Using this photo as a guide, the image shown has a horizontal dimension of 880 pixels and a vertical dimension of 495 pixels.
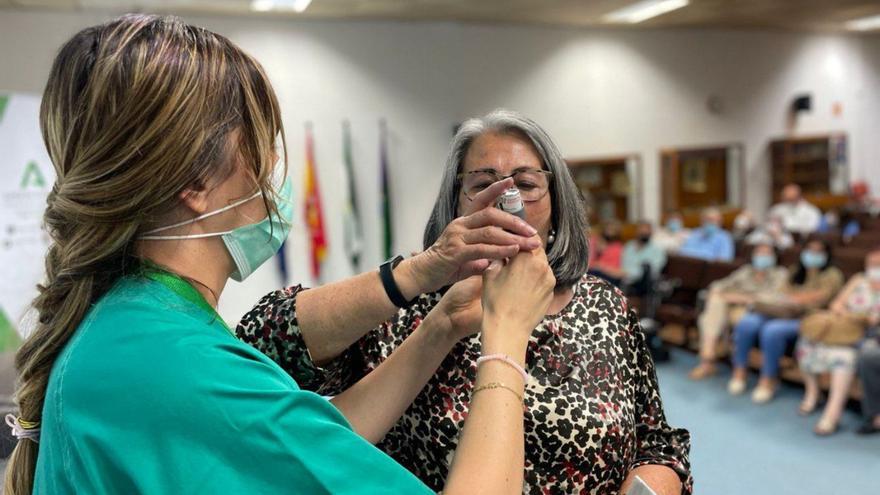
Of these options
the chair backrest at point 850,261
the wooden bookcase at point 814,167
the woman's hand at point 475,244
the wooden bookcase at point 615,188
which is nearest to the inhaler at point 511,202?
the woman's hand at point 475,244

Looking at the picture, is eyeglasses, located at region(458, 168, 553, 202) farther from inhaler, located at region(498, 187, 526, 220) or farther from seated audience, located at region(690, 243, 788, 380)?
seated audience, located at region(690, 243, 788, 380)

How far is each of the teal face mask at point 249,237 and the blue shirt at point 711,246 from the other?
7.62m

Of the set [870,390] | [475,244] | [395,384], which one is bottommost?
[870,390]

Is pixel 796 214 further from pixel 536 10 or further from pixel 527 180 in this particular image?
pixel 527 180

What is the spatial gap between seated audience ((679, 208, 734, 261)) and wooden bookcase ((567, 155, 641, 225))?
204 centimetres

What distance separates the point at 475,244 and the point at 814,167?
498 inches

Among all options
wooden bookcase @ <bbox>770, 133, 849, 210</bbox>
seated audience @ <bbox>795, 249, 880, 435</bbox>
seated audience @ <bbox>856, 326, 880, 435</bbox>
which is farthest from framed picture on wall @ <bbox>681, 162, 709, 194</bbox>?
seated audience @ <bbox>856, 326, 880, 435</bbox>

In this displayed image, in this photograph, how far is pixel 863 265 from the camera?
5.72 meters

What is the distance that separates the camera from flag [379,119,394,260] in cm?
853

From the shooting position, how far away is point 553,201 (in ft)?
5.44

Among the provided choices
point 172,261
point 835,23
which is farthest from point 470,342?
point 835,23

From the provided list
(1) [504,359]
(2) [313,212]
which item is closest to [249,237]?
(1) [504,359]

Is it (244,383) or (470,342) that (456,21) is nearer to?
(470,342)

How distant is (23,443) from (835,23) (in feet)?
41.6
